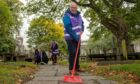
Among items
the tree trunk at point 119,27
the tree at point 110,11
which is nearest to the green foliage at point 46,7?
the tree at point 110,11

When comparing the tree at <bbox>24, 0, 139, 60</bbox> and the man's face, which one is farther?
the tree at <bbox>24, 0, 139, 60</bbox>

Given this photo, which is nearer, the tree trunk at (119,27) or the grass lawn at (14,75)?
the grass lawn at (14,75)

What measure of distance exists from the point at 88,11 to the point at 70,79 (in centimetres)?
2559

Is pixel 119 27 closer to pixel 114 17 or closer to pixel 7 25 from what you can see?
pixel 114 17

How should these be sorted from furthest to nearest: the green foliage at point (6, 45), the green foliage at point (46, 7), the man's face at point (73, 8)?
the green foliage at point (6, 45), the green foliage at point (46, 7), the man's face at point (73, 8)

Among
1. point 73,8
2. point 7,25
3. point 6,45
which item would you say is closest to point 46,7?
point 7,25

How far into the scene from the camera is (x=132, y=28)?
119ft

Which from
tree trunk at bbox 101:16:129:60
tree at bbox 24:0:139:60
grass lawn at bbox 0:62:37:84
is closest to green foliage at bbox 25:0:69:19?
tree at bbox 24:0:139:60

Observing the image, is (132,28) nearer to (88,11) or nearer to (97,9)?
(88,11)

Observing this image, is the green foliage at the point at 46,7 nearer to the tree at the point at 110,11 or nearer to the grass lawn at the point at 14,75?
the tree at the point at 110,11

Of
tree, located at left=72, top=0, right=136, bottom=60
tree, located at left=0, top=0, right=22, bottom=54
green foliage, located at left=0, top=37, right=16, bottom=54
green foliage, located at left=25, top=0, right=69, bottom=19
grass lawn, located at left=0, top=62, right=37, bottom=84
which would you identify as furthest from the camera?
green foliage, located at left=0, top=37, right=16, bottom=54

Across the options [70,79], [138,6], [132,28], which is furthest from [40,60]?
[70,79]

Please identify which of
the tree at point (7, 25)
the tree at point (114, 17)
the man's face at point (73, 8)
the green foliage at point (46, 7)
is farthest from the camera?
the green foliage at point (46, 7)

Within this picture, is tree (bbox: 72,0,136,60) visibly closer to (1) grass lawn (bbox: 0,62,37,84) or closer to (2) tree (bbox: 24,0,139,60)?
(2) tree (bbox: 24,0,139,60)
